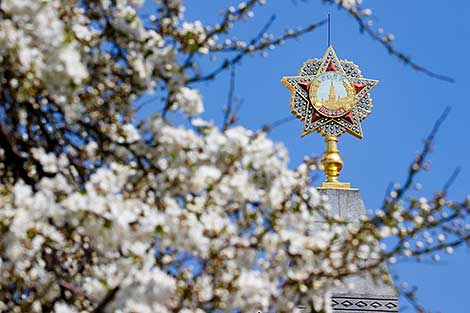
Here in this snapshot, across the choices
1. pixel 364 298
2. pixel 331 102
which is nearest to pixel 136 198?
pixel 364 298

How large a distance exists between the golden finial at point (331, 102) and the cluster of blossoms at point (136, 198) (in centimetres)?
735

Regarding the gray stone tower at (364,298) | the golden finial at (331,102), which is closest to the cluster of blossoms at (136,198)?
the gray stone tower at (364,298)

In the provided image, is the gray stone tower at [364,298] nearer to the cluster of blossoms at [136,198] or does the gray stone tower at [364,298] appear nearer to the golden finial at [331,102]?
the golden finial at [331,102]

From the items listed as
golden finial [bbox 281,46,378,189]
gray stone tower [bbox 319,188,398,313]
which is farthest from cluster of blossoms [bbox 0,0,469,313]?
golden finial [bbox 281,46,378,189]

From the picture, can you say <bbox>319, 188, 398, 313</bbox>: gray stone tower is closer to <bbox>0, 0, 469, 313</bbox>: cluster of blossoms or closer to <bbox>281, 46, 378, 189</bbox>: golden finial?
<bbox>281, 46, 378, 189</bbox>: golden finial

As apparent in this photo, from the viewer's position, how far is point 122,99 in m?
5.54

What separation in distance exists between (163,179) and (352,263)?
1332 mm

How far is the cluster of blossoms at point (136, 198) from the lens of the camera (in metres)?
4.19

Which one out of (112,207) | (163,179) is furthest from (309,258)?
(112,207)

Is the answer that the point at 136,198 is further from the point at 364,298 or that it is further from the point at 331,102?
the point at 331,102

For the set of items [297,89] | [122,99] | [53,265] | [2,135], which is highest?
[297,89]

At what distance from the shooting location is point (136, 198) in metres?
4.86

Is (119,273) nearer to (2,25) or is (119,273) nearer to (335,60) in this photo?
A: (2,25)

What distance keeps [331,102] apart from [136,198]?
877cm
